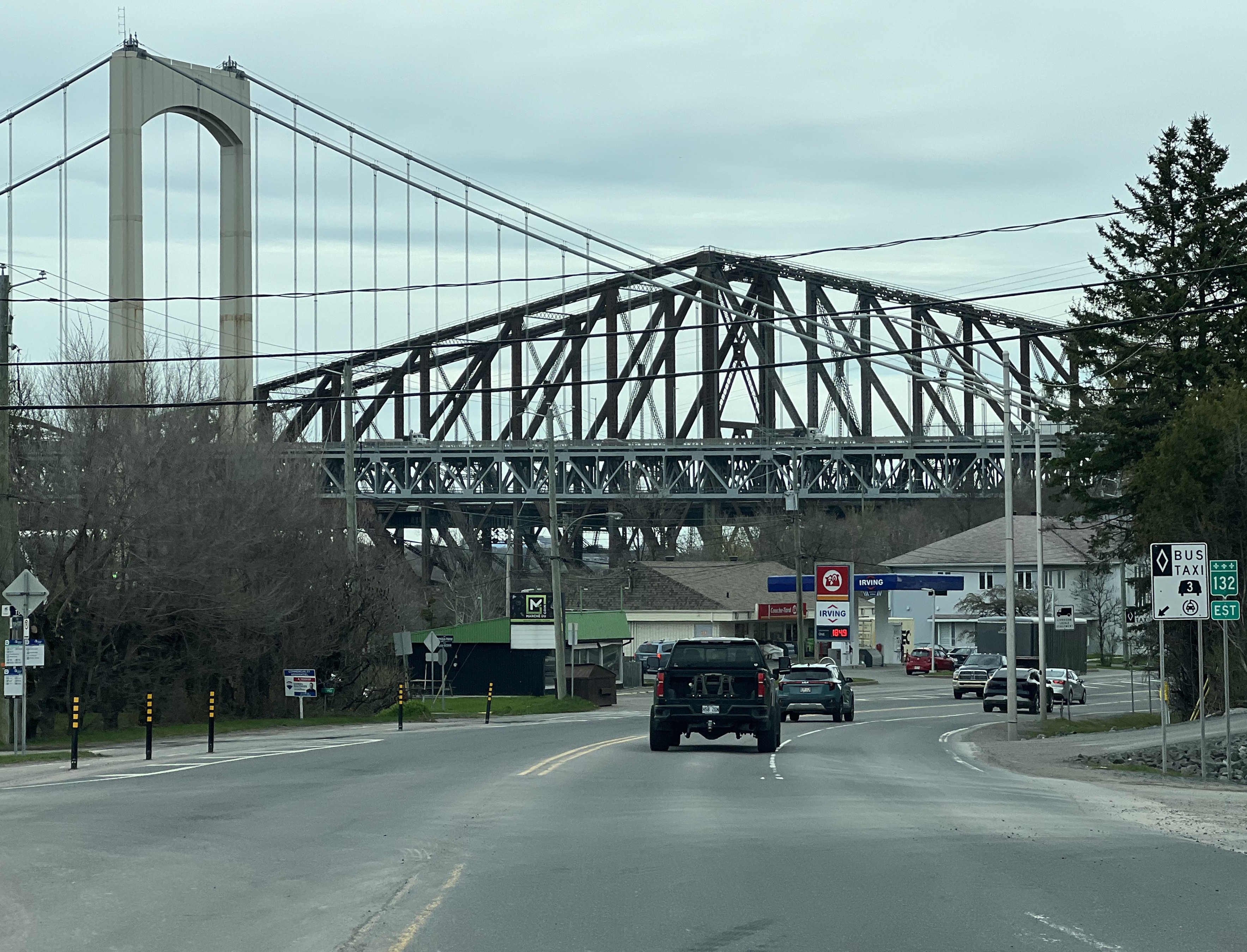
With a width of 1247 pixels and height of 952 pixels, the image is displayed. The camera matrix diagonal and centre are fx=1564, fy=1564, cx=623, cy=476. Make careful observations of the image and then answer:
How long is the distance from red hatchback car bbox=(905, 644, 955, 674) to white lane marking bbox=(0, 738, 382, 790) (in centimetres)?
6230

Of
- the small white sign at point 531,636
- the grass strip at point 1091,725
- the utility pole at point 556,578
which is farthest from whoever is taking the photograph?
the small white sign at point 531,636

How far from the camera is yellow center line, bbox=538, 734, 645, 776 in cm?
2316

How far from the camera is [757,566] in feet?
339

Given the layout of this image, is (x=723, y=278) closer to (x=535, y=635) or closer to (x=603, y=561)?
(x=603, y=561)

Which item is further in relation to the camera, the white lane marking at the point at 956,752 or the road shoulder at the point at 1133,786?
the white lane marking at the point at 956,752

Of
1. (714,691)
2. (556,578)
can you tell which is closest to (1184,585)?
(714,691)

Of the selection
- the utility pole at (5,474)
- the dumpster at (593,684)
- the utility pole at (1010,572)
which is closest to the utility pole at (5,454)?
the utility pole at (5,474)

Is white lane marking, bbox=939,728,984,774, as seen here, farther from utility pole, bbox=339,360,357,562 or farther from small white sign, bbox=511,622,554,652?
small white sign, bbox=511,622,554,652

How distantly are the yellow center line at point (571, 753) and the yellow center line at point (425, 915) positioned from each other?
10321 millimetres

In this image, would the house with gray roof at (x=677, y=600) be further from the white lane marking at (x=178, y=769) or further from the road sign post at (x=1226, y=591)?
the road sign post at (x=1226, y=591)

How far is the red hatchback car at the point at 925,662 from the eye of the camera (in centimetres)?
8909

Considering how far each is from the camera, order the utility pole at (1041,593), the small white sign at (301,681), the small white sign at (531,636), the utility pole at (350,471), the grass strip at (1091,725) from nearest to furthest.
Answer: the grass strip at (1091,725), the utility pole at (1041,593), the small white sign at (301,681), the utility pole at (350,471), the small white sign at (531,636)

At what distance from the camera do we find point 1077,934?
9.23 meters

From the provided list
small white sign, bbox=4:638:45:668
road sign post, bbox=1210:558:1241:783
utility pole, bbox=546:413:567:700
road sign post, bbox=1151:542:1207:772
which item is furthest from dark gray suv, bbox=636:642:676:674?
road sign post, bbox=1151:542:1207:772
